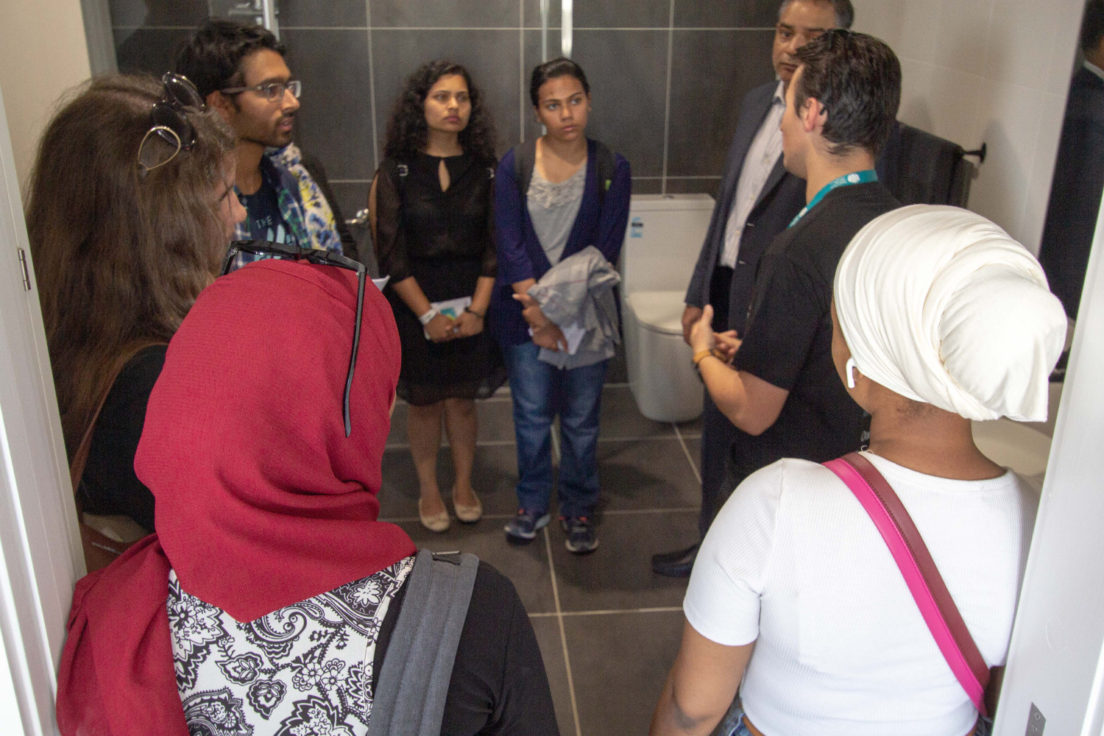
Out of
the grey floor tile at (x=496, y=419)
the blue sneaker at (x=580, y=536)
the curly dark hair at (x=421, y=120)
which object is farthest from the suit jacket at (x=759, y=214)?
the grey floor tile at (x=496, y=419)

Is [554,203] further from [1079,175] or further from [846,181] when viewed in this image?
[1079,175]

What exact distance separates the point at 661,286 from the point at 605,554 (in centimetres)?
129

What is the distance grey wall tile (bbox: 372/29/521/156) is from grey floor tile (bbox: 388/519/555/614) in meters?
1.62

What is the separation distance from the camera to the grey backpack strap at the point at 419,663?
2.87 ft

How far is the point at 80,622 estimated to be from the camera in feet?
2.81

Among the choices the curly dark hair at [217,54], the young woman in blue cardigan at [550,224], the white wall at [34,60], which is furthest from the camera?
the young woman in blue cardigan at [550,224]

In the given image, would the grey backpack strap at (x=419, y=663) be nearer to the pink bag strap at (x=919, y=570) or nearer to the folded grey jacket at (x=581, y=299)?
the pink bag strap at (x=919, y=570)

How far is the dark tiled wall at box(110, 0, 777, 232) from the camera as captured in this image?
11.6 feet

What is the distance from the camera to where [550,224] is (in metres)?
2.72

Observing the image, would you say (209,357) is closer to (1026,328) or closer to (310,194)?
(1026,328)

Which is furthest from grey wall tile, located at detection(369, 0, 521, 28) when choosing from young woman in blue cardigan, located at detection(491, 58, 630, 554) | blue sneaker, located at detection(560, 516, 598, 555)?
blue sneaker, located at detection(560, 516, 598, 555)

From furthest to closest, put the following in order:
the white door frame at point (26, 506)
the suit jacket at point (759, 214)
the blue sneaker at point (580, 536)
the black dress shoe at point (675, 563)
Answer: the blue sneaker at point (580, 536) < the black dress shoe at point (675, 563) < the suit jacket at point (759, 214) < the white door frame at point (26, 506)

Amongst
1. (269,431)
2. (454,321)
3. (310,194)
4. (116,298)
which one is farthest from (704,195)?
(269,431)

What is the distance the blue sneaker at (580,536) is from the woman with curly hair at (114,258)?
1.83m
